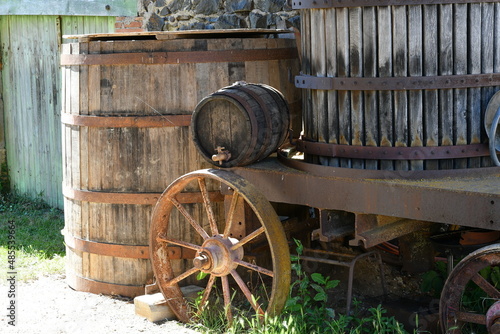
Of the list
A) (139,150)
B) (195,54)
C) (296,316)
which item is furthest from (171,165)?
(296,316)

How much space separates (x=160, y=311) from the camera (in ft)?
17.5

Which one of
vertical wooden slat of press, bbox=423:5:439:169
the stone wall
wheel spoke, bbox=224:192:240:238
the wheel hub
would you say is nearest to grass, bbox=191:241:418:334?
the wheel hub

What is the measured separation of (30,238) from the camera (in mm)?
7758

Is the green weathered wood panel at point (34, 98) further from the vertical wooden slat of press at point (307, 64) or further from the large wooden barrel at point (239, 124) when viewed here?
the vertical wooden slat of press at point (307, 64)

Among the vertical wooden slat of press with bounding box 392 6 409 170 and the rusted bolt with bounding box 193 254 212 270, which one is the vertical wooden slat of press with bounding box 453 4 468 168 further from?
the rusted bolt with bounding box 193 254 212 270

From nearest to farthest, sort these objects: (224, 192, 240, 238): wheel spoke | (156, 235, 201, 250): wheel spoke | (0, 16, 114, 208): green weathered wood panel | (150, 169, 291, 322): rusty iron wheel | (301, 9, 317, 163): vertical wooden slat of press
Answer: (150, 169, 291, 322): rusty iron wheel, (301, 9, 317, 163): vertical wooden slat of press, (224, 192, 240, 238): wheel spoke, (156, 235, 201, 250): wheel spoke, (0, 16, 114, 208): green weathered wood panel

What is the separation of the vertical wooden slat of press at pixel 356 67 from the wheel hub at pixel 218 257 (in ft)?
3.17

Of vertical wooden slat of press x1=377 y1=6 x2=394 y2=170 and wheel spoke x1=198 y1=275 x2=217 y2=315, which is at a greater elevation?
vertical wooden slat of press x1=377 y1=6 x2=394 y2=170

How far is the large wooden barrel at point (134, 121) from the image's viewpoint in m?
5.48

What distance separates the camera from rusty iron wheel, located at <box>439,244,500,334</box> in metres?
4.03

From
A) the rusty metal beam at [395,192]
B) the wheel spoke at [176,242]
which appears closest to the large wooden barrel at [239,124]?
the rusty metal beam at [395,192]

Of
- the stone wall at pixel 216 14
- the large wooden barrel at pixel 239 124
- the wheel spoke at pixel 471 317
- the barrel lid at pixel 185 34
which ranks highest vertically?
the stone wall at pixel 216 14

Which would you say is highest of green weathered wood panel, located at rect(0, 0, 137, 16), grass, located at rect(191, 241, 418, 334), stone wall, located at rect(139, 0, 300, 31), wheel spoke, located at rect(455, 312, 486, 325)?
green weathered wood panel, located at rect(0, 0, 137, 16)

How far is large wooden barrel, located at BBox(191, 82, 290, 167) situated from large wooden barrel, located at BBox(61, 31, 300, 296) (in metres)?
0.43
